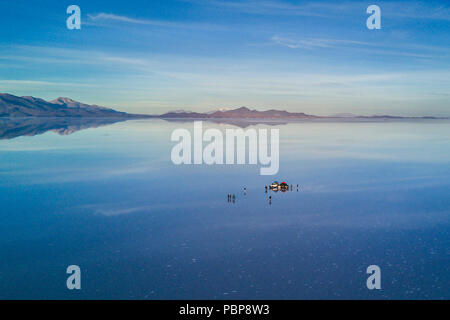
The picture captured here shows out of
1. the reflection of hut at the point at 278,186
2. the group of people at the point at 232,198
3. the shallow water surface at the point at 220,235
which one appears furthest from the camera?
the reflection of hut at the point at 278,186

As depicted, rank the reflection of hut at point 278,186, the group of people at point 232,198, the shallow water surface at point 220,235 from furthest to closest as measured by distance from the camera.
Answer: the reflection of hut at point 278,186 < the group of people at point 232,198 < the shallow water surface at point 220,235

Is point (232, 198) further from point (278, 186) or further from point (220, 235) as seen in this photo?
point (220, 235)

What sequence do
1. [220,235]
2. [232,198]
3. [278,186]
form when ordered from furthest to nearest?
[278,186] < [232,198] < [220,235]

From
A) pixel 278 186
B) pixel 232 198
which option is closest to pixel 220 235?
pixel 232 198

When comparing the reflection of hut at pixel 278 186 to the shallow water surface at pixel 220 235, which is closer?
the shallow water surface at pixel 220 235

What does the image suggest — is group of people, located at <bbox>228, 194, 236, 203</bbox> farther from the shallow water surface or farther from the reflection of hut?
the reflection of hut

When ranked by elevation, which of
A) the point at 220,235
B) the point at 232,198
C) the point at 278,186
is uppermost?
the point at 278,186

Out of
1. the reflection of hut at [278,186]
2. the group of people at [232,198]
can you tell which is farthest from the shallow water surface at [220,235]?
the reflection of hut at [278,186]

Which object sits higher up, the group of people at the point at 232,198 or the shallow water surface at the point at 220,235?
the group of people at the point at 232,198

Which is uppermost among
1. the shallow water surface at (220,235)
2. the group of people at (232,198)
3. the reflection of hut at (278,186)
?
the reflection of hut at (278,186)

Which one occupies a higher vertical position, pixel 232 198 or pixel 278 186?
pixel 278 186

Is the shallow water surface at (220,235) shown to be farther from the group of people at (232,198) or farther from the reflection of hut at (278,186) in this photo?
the reflection of hut at (278,186)
